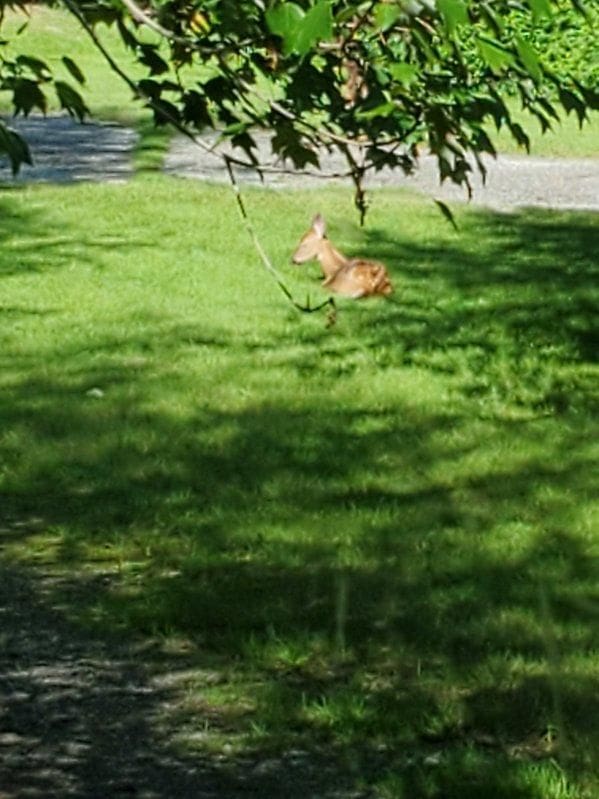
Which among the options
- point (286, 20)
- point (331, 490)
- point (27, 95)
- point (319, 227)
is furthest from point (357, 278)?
point (286, 20)

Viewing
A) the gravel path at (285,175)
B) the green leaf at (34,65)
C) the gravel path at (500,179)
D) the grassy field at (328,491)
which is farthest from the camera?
the gravel path at (285,175)

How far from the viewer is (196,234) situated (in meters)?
14.5

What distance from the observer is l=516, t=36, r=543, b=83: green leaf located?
365 cm

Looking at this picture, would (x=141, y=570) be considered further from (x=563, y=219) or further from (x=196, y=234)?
(x=563, y=219)

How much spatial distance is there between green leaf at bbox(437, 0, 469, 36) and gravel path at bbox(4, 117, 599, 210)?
13.2 metres

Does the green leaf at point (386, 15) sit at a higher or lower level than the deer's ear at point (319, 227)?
higher

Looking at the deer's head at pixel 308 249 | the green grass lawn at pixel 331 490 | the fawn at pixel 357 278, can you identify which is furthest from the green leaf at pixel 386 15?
the deer's head at pixel 308 249

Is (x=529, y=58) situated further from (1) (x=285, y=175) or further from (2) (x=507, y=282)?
(1) (x=285, y=175)

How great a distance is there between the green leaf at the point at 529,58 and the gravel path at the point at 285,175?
13.0 metres

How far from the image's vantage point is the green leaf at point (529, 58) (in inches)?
144

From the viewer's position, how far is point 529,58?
368 cm

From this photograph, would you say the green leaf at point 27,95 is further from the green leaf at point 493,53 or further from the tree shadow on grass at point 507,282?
the tree shadow on grass at point 507,282

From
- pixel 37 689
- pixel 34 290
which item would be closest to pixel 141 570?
pixel 37 689

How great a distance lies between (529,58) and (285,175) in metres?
14.2
